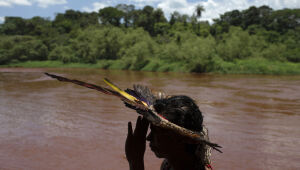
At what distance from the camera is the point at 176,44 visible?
33750 millimetres

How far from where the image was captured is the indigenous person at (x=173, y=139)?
0.90 meters

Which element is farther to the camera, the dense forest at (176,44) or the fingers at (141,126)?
the dense forest at (176,44)

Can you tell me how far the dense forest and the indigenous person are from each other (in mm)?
25324

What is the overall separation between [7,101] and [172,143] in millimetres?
9399

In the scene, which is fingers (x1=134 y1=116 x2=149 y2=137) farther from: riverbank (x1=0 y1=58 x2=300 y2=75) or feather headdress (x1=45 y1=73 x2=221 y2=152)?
riverbank (x1=0 y1=58 x2=300 y2=75)

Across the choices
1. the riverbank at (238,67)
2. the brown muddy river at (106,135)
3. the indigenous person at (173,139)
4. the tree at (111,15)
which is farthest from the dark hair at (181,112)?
the tree at (111,15)

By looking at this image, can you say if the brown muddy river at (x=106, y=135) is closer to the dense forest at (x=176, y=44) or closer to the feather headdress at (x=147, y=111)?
the feather headdress at (x=147, y=111)

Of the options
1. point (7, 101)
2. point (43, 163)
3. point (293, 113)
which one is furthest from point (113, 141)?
point (7, 101)

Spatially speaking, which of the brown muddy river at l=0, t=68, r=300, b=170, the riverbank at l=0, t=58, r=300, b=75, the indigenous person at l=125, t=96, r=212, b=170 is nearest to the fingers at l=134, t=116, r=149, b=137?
the indigenous person at l=125, t=96, r=212, b=170

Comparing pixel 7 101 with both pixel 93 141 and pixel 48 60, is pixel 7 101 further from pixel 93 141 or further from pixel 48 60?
pixel 48 60

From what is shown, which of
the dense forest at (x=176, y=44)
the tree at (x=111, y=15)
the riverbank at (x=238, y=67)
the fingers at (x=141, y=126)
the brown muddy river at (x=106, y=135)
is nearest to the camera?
the fingers at (x=141, y=126)

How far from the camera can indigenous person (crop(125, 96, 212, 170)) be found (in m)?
0.90

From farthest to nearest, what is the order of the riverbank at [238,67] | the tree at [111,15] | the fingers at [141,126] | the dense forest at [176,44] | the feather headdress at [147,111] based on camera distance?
the tree at [111,15]
the dense forest at [176,44]
the riverbank at [238,67]
the fingers at [141,126]
the feather headdress at [147,111]

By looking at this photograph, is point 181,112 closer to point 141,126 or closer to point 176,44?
point 141,126
